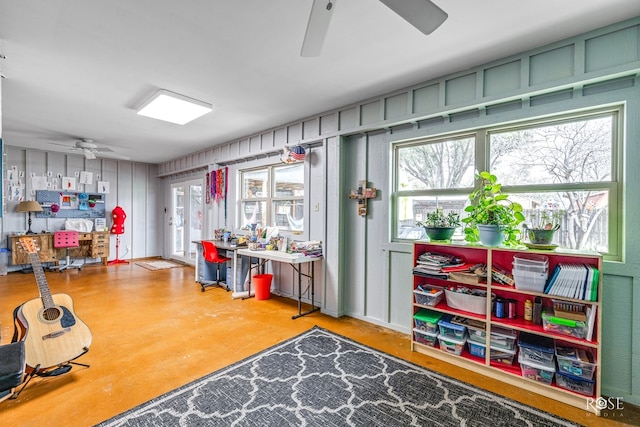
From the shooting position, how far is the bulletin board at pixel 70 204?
620 cm

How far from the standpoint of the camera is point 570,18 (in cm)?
199

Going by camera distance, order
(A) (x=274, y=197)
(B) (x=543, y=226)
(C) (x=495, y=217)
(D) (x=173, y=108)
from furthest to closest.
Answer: (A) (x=274, y=197), (D) (x=173, y=108), (C) (x=495, y=217), (B) (x=543, y=226)

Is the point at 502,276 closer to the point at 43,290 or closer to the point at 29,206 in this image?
the point at 43,290

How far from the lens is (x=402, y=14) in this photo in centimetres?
150

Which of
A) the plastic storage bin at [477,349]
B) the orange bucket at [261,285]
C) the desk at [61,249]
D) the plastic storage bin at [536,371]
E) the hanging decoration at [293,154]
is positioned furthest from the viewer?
the desk at [61,249]

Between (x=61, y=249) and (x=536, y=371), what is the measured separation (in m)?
8.24

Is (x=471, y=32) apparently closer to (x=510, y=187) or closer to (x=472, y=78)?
(x=472, y=78)

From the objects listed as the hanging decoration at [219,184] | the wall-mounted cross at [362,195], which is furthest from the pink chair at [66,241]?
the wall-mounted cross at [362,195]

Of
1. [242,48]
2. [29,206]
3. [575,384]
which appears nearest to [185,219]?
[29,206]

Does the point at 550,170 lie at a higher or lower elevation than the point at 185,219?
higher

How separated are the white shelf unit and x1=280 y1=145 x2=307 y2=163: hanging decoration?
201cm

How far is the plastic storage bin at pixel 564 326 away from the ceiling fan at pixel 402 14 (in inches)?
84.7

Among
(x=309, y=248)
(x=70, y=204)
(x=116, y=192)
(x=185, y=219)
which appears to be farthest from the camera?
(x=116, y=192)

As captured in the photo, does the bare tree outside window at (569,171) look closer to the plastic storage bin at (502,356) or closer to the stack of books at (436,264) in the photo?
the stack of books at (436,264)
